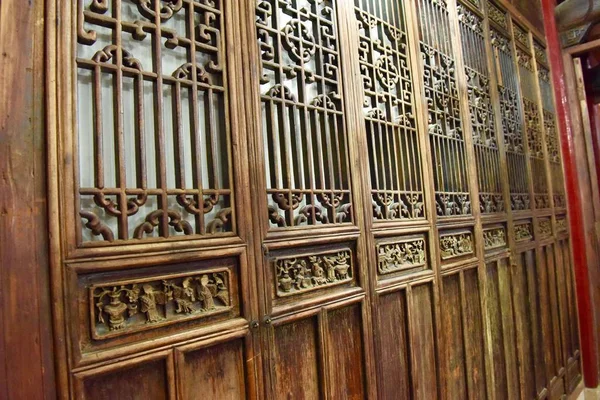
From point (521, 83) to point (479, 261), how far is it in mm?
1769

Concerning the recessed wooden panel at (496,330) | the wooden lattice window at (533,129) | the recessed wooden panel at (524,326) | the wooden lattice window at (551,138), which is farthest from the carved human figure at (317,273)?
the wooden lattice window at (551,138)

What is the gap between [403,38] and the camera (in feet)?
6.58

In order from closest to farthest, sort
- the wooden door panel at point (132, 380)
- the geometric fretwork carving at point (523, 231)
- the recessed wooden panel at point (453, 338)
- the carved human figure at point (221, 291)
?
the wooden door panel at point (132, 380) < the carved human figure at point (221, 291) < the recessed wooden panel at point (453, 338) < the geometric fretwork carving at point (523, 231)

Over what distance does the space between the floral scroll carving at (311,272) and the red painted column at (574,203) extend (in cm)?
187

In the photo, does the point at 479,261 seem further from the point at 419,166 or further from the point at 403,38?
the point at 403,38

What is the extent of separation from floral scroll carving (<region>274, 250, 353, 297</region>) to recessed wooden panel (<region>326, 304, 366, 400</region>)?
12cm

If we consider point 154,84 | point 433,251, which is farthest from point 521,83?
point 154,84

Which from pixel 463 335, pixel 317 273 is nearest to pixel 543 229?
pixel 463 335

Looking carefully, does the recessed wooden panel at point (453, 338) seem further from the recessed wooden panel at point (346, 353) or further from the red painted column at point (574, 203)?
the red painted column at point (574, 203)

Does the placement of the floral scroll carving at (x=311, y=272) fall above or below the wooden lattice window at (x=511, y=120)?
below

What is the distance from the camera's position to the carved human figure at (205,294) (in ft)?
3.63

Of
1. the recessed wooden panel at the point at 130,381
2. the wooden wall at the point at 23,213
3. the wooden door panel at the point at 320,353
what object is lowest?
the wooden door panel at the point at 320,353

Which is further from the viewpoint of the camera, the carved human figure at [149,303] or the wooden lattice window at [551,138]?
the wooden lattice window at [551,138]

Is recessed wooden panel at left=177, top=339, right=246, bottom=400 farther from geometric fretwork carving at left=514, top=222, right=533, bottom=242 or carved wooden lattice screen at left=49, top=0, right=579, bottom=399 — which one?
geometric fretwork carving at left=514, top=222, right=533, bottom=242
